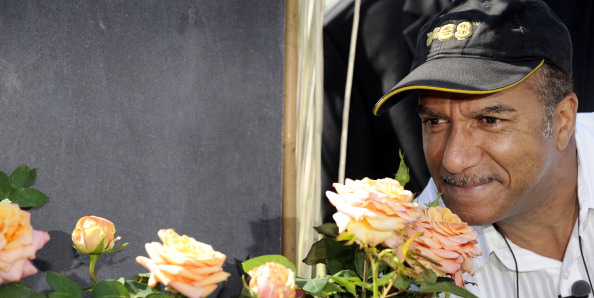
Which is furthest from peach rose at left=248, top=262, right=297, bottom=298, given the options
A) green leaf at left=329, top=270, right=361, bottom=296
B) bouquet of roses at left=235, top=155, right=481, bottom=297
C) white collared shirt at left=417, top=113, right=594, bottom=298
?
white collared shirt at left=417, top=113, right=594, bottom=298

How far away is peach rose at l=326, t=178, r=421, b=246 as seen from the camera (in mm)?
612

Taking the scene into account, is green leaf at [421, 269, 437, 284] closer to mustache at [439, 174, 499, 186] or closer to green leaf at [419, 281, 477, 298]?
green leaf at [419, 281, 477, 298]

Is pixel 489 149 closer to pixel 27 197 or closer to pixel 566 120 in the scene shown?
pixel 566 120

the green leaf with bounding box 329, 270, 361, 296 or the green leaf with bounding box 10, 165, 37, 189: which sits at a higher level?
the green leaf with bounding box 10, 165, 37, 189

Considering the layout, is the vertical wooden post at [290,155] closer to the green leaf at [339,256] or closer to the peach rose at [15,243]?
the green leaf at [339,256]

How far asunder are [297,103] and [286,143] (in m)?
0.07

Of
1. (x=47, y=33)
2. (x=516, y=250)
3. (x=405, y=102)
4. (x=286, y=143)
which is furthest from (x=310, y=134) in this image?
(x=405, y=102)

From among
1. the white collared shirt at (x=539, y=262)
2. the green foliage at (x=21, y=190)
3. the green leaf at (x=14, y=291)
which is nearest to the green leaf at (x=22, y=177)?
the green foliage at (x=21, y=190)

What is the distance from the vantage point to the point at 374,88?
186 cm

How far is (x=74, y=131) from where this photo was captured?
0.96 m

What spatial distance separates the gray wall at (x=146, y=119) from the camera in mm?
928

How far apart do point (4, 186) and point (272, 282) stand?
374 mm

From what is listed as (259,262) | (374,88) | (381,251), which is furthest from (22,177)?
(374,88)

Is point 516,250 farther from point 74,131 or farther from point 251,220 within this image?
point 74,131
